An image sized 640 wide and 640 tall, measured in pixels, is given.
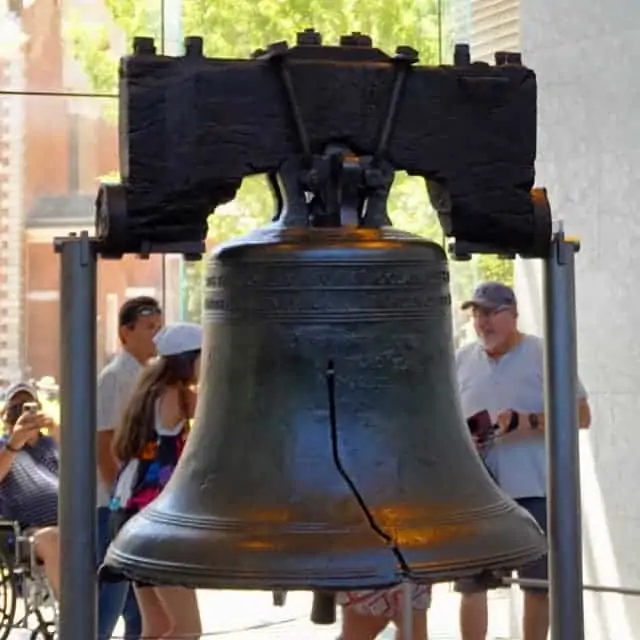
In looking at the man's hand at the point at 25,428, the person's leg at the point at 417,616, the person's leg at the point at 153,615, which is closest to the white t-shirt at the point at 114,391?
the person's leg at the point at 153,615

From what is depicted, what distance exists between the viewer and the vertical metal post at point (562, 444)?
3.34 metres

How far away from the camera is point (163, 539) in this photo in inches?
118

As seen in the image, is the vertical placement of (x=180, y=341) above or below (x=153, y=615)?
above

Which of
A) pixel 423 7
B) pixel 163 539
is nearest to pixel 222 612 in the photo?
pixel 423 7

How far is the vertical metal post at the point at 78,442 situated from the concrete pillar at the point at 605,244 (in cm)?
433

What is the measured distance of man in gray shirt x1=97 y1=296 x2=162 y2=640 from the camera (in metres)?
5.91

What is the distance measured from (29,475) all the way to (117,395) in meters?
1.05

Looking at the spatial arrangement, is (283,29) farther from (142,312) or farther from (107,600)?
(107,600)

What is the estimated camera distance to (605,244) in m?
7.32

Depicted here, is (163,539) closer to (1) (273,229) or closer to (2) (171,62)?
(1) (273,229)

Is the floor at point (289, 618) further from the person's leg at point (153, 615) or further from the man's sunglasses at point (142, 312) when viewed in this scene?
the man's sunglasses at point (142, 312)

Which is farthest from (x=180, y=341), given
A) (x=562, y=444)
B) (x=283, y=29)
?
(x=283, y=29)

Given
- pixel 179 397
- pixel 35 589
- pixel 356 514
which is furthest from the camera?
pixel 35 589

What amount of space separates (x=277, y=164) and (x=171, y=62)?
255 millimetres
